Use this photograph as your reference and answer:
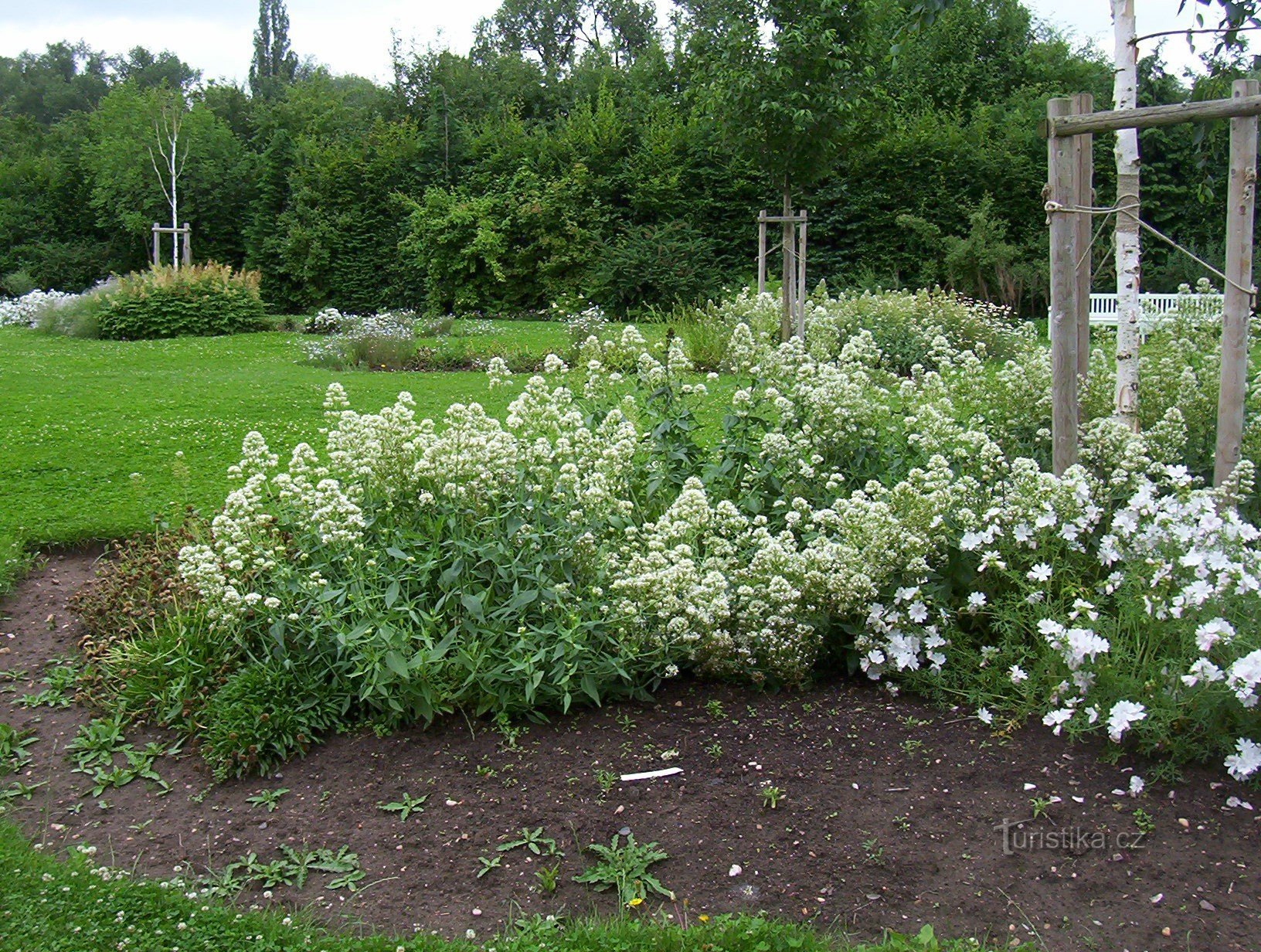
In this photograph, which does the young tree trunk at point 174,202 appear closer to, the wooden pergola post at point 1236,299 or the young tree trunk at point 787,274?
the young tree trunk at point 787,274

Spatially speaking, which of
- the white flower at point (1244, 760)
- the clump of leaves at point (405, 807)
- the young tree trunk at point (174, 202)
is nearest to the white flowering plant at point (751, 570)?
the white flower at point (1244, 760)

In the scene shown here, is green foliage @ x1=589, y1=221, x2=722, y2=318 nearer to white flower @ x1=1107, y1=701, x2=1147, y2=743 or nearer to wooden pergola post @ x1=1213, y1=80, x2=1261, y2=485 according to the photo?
wooden pergola post @ x1=1213, y1=80, x2=1261, y2=485

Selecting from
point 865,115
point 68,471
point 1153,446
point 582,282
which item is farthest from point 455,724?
point 582,282

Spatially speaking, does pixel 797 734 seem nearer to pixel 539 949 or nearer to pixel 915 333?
pixel 539 949

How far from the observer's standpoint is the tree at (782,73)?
9.83 m

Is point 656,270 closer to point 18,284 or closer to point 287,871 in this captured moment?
point 18,284

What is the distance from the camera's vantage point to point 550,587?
376 centimetres

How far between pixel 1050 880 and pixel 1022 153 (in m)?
19.1

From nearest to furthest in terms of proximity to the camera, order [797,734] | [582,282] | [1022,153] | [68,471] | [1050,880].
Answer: [1050,880] → [797,734] → [68,471] → [1022,153] → [582,282]

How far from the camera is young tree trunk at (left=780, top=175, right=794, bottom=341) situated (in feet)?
36.5

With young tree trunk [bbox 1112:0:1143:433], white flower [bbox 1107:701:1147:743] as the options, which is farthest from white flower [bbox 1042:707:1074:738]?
young tree trunk [bbox 1112:0:1143:433]

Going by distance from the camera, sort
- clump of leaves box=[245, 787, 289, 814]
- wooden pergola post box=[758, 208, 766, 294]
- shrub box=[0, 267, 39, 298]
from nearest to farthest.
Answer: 1. clump of leaves box=[245, 787, 289, 814]
2. wooden pergola post box=[758, 208, 766, 294]
3. shrub box=[0, 267, 39, 298]

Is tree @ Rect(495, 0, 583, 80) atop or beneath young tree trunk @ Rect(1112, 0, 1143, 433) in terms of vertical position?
atop

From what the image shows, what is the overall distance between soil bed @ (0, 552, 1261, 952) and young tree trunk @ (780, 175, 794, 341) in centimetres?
781
